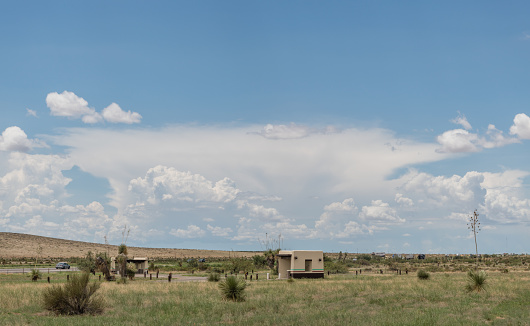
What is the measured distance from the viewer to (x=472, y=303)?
3016 centimetres

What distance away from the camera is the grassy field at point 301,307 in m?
24.4

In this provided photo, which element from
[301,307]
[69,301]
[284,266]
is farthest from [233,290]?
[284,266]

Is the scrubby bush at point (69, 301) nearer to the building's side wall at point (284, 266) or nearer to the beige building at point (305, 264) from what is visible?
the beige building at point (305, 264)

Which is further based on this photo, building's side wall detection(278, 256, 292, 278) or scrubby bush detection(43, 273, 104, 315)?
building's side wall detection(278, 256, 292, 278)

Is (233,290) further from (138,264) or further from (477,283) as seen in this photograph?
(138,264)

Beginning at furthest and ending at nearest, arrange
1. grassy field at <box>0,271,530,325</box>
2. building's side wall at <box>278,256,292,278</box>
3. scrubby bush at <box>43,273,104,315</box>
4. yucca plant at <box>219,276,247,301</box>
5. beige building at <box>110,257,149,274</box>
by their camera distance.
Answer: beige building at <box>110,257,149,274</box> < building's side wall at <box>278,256,292,278</box> < yucca plant at <box>219,276,247,301</box> < scrubby bush at <box>43,273,104,315</box> < grassy field at <box>0,271,530,325</box>

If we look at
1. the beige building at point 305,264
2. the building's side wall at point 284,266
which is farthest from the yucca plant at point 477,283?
the building's side wall at point 284,266

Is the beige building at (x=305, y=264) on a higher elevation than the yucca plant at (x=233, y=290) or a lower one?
higher

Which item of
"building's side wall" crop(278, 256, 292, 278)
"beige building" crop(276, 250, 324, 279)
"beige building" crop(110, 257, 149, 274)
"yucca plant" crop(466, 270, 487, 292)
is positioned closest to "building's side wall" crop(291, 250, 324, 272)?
"beige building" crop(276, 250, 324, 279)

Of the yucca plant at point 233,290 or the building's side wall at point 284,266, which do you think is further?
the building's side wall at point 284,266

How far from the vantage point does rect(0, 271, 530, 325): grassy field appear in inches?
959

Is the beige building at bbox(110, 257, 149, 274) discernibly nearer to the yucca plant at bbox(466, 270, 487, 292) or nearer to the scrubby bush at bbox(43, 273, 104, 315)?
the scrubby bush at bbox(43, 273, 104, 315)

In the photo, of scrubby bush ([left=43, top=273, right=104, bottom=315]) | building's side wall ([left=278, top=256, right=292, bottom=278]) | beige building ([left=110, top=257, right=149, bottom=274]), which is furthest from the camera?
beige building ([left=110, top=257, right=149, bottom=274])

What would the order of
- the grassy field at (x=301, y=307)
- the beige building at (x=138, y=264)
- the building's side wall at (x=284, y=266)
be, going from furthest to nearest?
the beige building at (x=138, y=264)
the building's side wall at (x=284, y=266)
the grassy field at (x=301, y=307)
